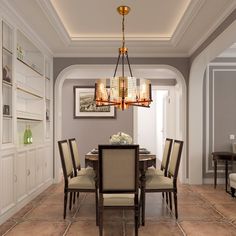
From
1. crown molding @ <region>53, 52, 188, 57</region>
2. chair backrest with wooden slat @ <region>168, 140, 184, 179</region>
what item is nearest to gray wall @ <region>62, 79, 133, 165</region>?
crown molding @ <region>53, 52, 188, 57</region>

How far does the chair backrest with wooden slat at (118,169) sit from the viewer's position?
9.62 ft

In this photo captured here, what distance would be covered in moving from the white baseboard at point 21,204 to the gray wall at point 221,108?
3.20 m

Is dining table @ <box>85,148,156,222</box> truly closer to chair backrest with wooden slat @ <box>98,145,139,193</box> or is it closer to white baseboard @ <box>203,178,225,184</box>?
chair backrest with wooden slat @ <box>98,145,139,193</box>

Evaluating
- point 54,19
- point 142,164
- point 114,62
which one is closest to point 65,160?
point 142,164

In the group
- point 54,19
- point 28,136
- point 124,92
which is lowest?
point 28,136

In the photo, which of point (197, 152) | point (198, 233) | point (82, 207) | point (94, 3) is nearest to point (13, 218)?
point (82, 207)

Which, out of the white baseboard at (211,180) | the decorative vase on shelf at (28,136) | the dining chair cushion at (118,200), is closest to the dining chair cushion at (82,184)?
the dining chair cushion at (118,200)

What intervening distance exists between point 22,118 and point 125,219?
2084 mm

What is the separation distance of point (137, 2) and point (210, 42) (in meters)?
1.45

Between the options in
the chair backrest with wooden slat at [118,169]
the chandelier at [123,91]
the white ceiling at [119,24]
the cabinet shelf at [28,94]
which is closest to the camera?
the chair backrest with wooden slat at [118,169]

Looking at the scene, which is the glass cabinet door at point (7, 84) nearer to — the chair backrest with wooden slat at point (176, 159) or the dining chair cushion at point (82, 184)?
the dining chair cushion at point (82, 184)

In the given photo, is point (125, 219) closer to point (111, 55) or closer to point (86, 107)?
point (111, 55)

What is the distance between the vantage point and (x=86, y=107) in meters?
7.89

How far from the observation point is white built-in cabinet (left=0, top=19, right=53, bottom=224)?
144 inches
